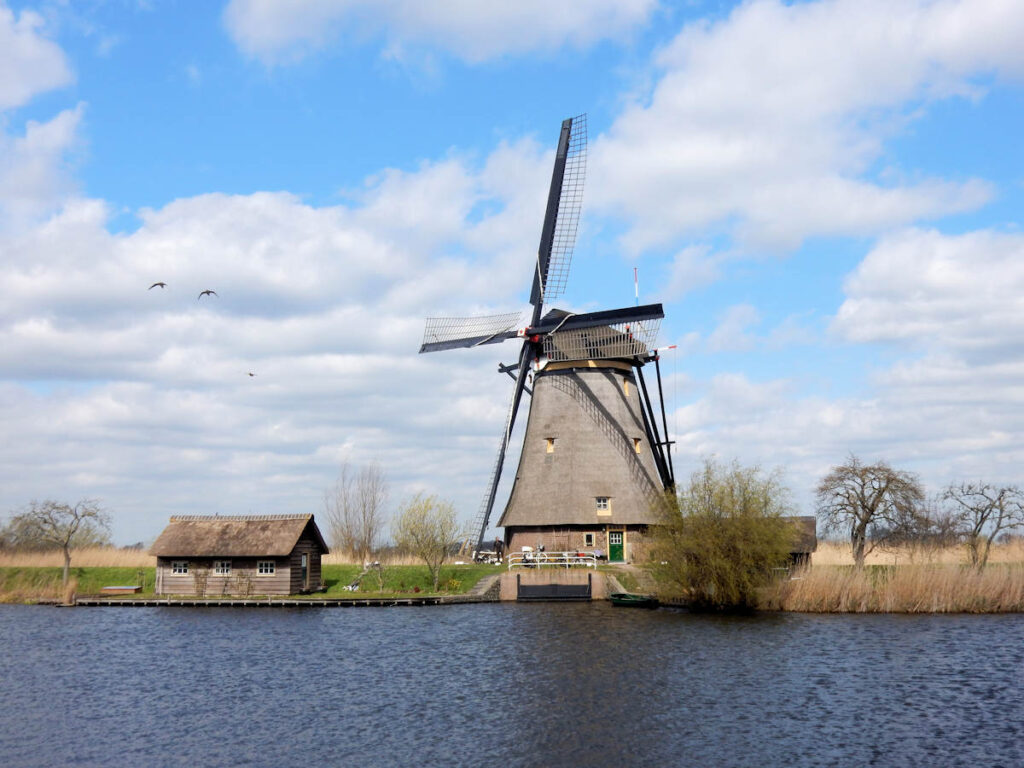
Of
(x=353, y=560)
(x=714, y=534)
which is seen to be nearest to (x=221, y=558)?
(x=353, y=560)

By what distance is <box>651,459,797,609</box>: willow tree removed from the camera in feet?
109

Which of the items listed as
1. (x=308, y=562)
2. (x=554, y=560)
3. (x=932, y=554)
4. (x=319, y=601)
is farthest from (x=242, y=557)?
(x=932, y=554)

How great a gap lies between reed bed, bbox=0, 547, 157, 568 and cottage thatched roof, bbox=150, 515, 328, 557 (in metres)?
5.27

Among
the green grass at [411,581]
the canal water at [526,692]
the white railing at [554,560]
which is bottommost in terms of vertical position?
the canal water at [526,692]

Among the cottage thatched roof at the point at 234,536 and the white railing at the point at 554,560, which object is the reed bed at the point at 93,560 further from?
the white railing at the point at 554,560

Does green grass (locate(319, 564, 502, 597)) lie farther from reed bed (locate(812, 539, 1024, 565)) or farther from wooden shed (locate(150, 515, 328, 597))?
reed bed (locate(812, 539, 1024, 565))

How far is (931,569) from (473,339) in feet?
76.8

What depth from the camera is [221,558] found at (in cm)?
4091

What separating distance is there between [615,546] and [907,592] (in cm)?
1338

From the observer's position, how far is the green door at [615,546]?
41.3 m

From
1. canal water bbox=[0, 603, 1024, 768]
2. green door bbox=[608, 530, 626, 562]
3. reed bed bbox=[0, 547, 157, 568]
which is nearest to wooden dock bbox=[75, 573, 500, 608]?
canal water bbox=[0, 603, 1024, 768]

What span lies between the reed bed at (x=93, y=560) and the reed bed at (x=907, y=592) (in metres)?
32.5

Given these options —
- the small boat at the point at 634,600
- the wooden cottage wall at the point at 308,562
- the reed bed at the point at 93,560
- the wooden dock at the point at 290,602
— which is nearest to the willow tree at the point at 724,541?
the small boat at the point at 634,600

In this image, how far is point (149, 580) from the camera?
45.1m
